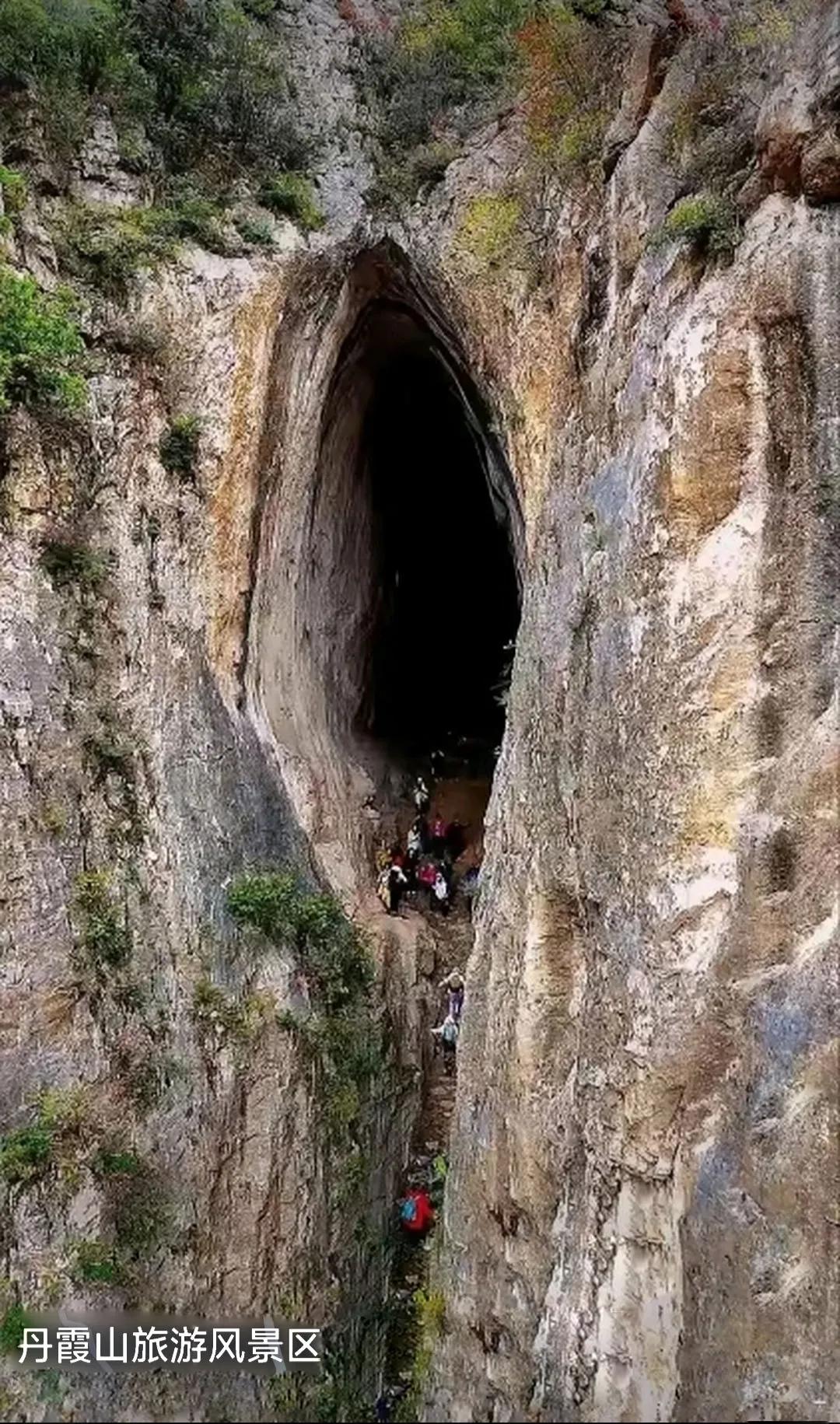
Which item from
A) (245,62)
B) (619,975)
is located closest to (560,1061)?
(619,975)

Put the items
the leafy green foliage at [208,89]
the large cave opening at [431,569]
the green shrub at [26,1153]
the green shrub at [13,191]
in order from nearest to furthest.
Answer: the green shrub at [26,1153]
the green shrub at [13,191]
the leafy green foliage at [208,89]
the large cave opening at [431,569]

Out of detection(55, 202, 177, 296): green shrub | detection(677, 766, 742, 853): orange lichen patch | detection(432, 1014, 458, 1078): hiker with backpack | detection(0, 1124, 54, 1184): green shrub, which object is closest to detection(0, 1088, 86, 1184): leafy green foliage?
detection(0, 1124, 54, 1184): green shrub

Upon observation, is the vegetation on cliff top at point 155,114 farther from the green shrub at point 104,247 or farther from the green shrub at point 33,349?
the green shrub at point 33,349

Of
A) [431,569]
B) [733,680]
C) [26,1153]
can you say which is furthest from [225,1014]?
[431,569]

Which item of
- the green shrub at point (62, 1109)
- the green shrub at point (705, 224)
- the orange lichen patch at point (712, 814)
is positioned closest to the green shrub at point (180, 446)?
the green shrub at point (705, 224)

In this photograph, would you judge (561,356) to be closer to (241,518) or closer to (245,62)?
(241,518)

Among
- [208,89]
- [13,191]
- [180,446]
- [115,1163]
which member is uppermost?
[208,89]

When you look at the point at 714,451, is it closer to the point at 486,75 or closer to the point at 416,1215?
the point at 486,75
